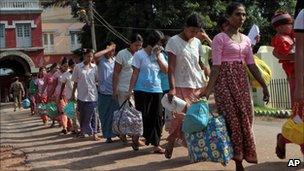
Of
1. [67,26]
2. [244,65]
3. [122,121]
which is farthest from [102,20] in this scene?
[67,26]

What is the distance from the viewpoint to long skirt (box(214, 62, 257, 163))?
5691 mm

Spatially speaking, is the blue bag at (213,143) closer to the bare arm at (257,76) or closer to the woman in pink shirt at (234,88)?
the woman in pink shirt at (234,88)

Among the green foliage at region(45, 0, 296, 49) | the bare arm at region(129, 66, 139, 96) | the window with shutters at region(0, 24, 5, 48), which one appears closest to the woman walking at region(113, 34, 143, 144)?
the bare arm at region(129, 66, 139, 96)

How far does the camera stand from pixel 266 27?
96.1ft

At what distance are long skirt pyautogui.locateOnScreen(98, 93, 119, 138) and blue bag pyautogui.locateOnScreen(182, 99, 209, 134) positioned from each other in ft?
12.6

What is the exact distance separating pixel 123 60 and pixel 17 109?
22.3 meters

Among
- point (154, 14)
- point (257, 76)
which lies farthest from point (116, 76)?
point (154, 14)

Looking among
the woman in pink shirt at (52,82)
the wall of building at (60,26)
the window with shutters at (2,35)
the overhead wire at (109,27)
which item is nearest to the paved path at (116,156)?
the woman in pink shirt at (52,82)

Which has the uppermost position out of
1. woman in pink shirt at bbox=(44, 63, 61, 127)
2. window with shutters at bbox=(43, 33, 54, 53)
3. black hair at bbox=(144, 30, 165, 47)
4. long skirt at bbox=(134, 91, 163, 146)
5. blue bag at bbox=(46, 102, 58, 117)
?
window with shutters at bbox=(43, 33, 54, 53)

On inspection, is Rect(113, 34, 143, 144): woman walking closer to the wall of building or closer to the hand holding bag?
the hand holding bag

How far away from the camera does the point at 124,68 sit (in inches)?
344

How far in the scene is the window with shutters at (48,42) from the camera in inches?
1998

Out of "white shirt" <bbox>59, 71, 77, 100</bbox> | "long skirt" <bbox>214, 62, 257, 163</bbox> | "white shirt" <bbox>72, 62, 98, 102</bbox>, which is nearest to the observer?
"long skirt" <bbox>214, 62, 257, 163</bbox>

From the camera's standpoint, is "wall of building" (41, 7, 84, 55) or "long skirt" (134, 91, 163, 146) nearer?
"long skirt" (134, 91, 163, 146)
